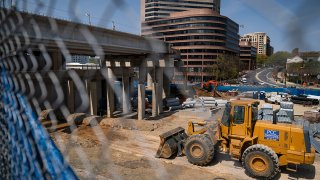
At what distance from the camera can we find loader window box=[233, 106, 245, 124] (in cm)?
709

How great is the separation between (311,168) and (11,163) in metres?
8.44

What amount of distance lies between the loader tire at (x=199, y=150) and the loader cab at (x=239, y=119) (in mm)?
583

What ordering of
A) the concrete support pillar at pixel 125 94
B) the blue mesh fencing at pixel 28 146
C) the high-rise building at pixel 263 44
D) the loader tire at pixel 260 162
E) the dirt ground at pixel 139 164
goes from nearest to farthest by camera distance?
the blue mesh fencing at pixel 28 146, the high-rise building at pixel 263 44, the loader tire at pixel 260 162, the dirt ground at pixel 139 164, the concrete support pillar at pixel 125 94

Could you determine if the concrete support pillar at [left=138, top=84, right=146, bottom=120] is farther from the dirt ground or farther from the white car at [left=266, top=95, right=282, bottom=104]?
the white car at [left=266, top=95, right=282, bottom=104]

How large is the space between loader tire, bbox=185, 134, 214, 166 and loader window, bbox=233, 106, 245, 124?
1.01 metres

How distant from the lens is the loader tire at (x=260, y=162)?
6691 millimetres

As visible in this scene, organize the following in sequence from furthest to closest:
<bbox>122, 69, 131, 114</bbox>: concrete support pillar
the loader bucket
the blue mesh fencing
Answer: <bbox>122, 69, 131, 114</bbox>: concrete support pillar → the loader bucket → the blue mesh fencing

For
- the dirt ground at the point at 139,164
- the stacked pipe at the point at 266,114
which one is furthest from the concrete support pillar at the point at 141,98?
the stacked pipe at the point at 266,114

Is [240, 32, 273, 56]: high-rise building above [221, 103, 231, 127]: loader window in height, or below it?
above

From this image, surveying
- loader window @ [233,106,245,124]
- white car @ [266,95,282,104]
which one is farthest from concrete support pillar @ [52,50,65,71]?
white car @ [266,95,282,104]

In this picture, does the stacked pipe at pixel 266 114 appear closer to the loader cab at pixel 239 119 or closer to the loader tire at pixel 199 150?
the loader cab at pixel 239 119

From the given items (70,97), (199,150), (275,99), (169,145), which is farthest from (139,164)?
(275,99)

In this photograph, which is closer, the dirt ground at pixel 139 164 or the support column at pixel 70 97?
the dirt ground at pixel 139 164

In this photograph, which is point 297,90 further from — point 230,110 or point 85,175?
point 85,175
